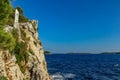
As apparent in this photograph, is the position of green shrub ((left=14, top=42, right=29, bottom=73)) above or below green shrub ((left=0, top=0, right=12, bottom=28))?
below

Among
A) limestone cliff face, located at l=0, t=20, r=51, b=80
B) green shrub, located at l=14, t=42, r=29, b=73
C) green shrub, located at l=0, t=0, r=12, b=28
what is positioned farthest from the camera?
green shrub, located at l=14, t=42, r=29, b=73

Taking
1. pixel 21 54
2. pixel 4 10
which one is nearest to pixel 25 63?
pixel 21 54

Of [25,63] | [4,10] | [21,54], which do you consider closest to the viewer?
[4,10]

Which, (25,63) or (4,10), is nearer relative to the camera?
(4,10)

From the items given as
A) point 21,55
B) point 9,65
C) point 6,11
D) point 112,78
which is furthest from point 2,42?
point 112,78

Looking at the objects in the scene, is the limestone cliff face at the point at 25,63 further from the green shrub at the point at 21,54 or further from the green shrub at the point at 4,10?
the green shrub at the point at 4,10

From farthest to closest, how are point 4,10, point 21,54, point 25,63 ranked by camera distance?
point 25,63 → point 21,54 → point 4,10

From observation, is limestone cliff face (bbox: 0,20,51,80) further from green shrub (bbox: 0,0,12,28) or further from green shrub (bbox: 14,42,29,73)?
green shrub (bbox: 0,0,12,28)

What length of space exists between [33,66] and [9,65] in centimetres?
756

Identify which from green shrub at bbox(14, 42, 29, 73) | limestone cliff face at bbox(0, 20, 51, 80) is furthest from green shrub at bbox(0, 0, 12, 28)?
green shrub at bbox(14, 42, 29, 73)

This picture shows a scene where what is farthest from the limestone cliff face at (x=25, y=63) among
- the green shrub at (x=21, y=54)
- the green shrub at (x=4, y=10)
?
the green shrub at (x=4, y=10)

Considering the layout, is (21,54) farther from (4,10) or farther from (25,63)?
(4,10)

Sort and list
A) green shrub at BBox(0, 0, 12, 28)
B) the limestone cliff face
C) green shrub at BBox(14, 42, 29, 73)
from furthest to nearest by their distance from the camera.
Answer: green shrub at BBox(14, 42, 29, 73)
the limestone cliff face
green shrub at BBox(0, 0, 12, 28)

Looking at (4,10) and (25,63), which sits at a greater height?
(4,10)
